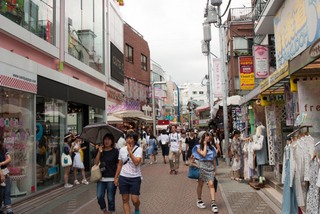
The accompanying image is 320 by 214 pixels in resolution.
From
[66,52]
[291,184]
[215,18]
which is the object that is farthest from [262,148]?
[215,18]

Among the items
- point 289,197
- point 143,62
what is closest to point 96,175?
point 289,197

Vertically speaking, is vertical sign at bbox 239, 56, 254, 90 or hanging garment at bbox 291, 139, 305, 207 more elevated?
vertical sign at bbox 239, 56, 254, 90

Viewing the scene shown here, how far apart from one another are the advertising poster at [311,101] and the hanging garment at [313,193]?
7.22 feet

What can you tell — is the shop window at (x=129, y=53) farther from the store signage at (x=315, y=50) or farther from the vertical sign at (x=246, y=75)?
the store signage at (x=315, y=50)

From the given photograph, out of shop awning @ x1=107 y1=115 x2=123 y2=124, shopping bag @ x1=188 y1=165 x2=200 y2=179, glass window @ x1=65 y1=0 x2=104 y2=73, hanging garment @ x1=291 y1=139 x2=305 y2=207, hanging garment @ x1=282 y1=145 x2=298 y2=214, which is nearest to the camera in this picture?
hanging garment @ x1=291 y1=139 x2=305 y2=207

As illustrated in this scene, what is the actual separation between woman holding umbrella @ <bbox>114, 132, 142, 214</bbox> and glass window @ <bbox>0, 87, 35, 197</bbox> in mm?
3604

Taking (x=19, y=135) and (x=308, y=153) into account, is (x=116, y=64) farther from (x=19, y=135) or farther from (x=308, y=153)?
(x=308, y=153)

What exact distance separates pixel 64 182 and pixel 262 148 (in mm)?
6566

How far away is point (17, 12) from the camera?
379 inches

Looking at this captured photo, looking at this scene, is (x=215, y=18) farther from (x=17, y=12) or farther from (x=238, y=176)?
(x=17, y=12)

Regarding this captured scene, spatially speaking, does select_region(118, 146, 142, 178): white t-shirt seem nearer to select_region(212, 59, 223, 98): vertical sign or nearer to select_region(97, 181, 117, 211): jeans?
select_region(97, 181, 117, 211): jeans

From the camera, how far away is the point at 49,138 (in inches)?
447

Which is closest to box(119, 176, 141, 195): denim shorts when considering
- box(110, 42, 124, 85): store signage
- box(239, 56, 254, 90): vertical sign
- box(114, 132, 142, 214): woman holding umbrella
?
box(114, 132, 142, 214): woman holding umbrella

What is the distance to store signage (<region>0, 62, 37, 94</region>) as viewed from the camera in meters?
8.30
